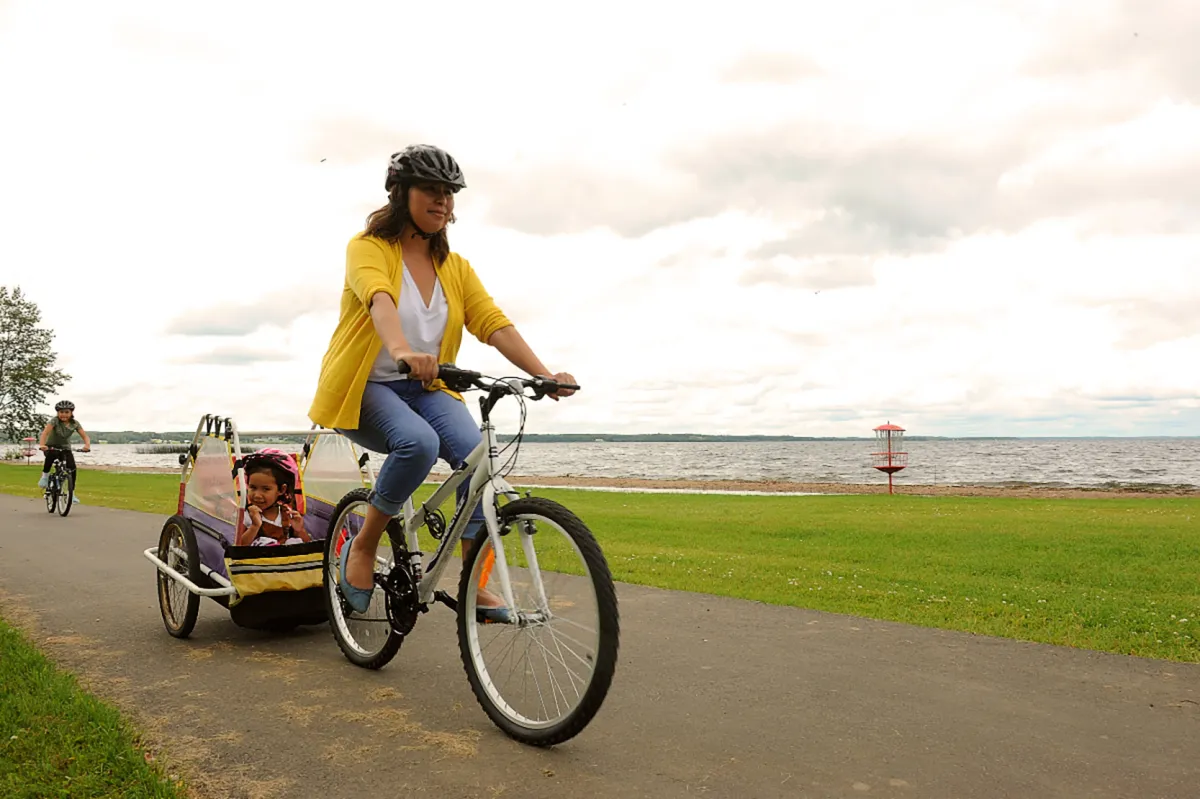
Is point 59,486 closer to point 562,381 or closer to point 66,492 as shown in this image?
point 66,492

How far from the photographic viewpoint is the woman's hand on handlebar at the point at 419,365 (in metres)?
3.58

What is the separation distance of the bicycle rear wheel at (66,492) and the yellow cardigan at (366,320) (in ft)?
44.2

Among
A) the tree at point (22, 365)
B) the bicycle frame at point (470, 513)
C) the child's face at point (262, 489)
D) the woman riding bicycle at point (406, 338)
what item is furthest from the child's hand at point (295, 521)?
the tree at point (22, 365)

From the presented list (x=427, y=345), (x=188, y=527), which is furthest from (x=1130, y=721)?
(x=188, y=527)

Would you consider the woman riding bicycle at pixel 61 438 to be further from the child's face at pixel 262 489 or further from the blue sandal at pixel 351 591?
the blue sandal at pixel 351 591

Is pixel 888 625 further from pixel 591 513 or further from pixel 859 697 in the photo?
pixel 591 513

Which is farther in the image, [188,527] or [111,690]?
[188,527]

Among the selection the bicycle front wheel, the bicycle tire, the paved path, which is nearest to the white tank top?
the bicycle front wheel

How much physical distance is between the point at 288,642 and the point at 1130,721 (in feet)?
14.6

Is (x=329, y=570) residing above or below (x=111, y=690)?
above

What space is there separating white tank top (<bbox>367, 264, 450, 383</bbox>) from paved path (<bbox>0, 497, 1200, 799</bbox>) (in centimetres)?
153

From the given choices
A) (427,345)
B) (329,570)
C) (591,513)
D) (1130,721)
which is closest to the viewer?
(1130,721)

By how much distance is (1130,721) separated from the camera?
3.77m

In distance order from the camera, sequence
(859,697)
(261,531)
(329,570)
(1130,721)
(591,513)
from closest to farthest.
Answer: (1130,721) → (859,697) → (329,570) → (261,531) → (591,513)
